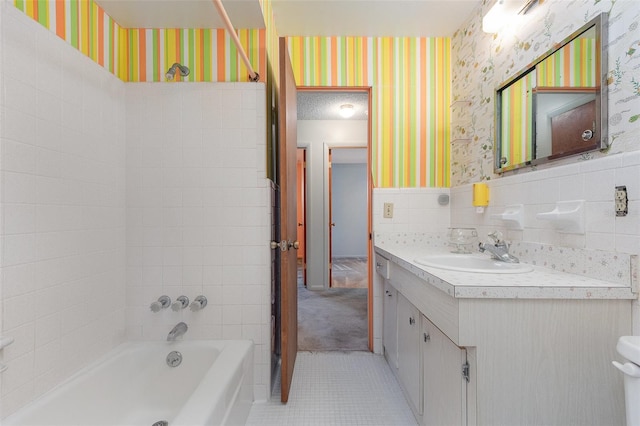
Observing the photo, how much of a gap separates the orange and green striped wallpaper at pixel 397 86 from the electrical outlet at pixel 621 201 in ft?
3.96

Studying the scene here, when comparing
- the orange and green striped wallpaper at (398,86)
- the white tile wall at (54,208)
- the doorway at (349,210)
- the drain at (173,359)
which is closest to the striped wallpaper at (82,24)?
A: the white tile wall at (54,208)

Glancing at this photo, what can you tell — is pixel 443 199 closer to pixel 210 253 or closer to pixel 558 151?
pixel 558 151

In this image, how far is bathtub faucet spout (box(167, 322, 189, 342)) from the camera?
1487 mm

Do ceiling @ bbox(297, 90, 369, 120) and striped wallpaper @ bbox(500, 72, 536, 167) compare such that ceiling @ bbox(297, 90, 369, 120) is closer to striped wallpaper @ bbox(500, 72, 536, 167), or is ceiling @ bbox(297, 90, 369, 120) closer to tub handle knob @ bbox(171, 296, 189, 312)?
striped wallpaper @ bbox(500, 72, 536, 167)

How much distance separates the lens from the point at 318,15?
1.88 meters

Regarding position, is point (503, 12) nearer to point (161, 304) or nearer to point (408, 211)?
point (408, 211)

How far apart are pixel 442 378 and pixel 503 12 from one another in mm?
1903

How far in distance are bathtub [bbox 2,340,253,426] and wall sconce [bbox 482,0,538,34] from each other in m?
2.32

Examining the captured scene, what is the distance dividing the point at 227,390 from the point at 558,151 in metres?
1.78

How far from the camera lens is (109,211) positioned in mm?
1485

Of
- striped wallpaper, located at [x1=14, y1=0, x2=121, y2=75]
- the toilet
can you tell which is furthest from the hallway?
striped wallpaper, located at [x1=14, y1=0, x2=121, y2=75]

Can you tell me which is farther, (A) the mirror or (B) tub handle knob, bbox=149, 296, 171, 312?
(B) tub handle knob, bbox=149, 296, 171, 312

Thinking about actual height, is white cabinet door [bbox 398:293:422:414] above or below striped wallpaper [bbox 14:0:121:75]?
below

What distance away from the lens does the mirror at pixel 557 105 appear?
3.37ft
